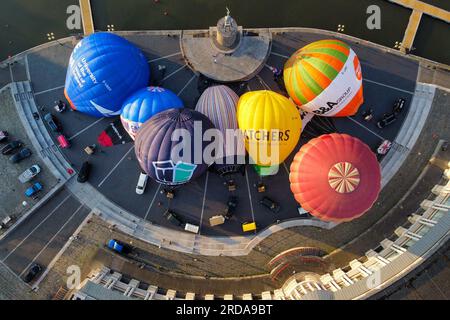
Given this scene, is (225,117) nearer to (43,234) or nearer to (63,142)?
(63,142)

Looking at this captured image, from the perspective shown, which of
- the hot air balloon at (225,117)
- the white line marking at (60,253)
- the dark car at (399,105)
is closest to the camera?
the hot air balloon at (225,117)

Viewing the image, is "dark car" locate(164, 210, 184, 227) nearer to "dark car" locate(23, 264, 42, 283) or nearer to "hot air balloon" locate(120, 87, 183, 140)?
"hot air balloon" locate(120, 87, 183, 140)

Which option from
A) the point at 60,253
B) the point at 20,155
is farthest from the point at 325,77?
the point at 20,155

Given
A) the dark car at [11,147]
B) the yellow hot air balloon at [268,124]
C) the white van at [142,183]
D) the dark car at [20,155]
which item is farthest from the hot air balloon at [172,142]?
the dark car at [11,147]

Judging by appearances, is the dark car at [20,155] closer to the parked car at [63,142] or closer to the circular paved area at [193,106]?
the parked car at [63,142]

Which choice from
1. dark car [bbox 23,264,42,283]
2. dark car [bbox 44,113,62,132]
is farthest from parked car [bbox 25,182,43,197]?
dark car [bbox 23,264,42,283]
